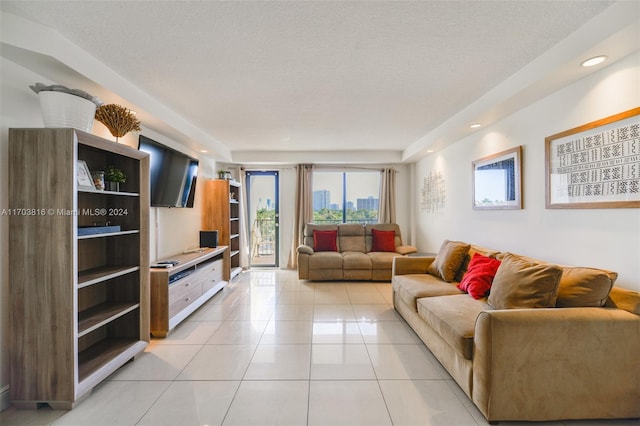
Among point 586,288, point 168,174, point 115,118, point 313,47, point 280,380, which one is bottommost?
point 280,380

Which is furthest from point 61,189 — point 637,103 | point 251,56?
point 637,103

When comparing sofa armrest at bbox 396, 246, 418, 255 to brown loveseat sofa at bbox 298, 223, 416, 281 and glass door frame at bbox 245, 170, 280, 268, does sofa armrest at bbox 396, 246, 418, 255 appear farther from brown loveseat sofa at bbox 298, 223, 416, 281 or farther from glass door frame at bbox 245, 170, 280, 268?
glass door frame at bbox 245, 170, 280, 268

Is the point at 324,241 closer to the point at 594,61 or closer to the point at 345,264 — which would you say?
the point at 345,264

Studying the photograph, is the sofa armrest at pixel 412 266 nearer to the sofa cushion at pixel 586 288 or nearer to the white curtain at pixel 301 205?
the sofa cushion at pixel 586 288

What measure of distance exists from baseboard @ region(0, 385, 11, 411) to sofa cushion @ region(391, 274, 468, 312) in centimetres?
308

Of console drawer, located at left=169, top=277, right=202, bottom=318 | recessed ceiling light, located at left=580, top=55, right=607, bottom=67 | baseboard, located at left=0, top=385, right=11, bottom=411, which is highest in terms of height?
recessed ceiling light, located at left=580, top=55, right=607, bottom=67

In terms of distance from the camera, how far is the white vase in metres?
1.80

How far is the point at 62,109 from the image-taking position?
5.97ft

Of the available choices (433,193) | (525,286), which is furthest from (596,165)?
(433,193)

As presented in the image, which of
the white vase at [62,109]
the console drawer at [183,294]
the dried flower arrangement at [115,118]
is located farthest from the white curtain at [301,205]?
the white vase at [62,109]

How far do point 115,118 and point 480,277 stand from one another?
3.44m

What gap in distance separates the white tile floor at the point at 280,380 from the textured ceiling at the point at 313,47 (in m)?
2.37

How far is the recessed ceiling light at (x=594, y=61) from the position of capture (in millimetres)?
1850

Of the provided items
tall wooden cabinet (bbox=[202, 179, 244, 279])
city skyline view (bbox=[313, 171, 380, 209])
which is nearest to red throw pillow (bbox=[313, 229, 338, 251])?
city skyline view (bbox=[313, 171, 380, 209])
